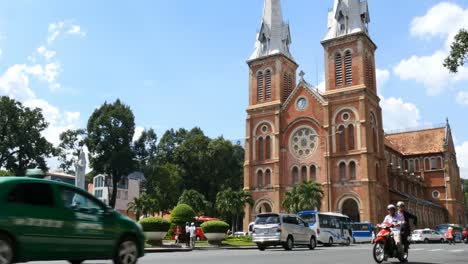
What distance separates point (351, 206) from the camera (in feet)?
182

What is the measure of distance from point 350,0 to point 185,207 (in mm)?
38145

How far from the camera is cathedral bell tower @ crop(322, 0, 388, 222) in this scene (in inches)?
2095

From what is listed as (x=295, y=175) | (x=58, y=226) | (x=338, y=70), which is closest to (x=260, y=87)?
(x=338, y=70)

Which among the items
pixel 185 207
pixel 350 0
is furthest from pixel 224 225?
pixel 350 0

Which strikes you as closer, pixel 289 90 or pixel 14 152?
pixel 14 152

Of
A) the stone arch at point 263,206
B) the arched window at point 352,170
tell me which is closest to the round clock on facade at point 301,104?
the arched window at point 352,170

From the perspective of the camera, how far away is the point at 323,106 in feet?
190

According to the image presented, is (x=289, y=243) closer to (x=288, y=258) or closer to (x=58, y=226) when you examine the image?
A: (x=288, y=258)

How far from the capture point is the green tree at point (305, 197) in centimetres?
5042

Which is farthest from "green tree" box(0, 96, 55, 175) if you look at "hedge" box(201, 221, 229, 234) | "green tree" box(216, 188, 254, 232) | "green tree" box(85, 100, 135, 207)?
"hedge" box(201, 221, 229, 234)

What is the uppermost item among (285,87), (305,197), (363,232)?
(285,87)

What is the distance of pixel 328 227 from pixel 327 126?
23066mm

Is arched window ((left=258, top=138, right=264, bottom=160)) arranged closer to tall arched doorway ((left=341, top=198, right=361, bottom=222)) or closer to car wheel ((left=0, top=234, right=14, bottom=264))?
tall arched doorway ((left=341, top=198, right=361, bottom=222))

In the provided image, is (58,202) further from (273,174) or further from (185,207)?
(273,174)
